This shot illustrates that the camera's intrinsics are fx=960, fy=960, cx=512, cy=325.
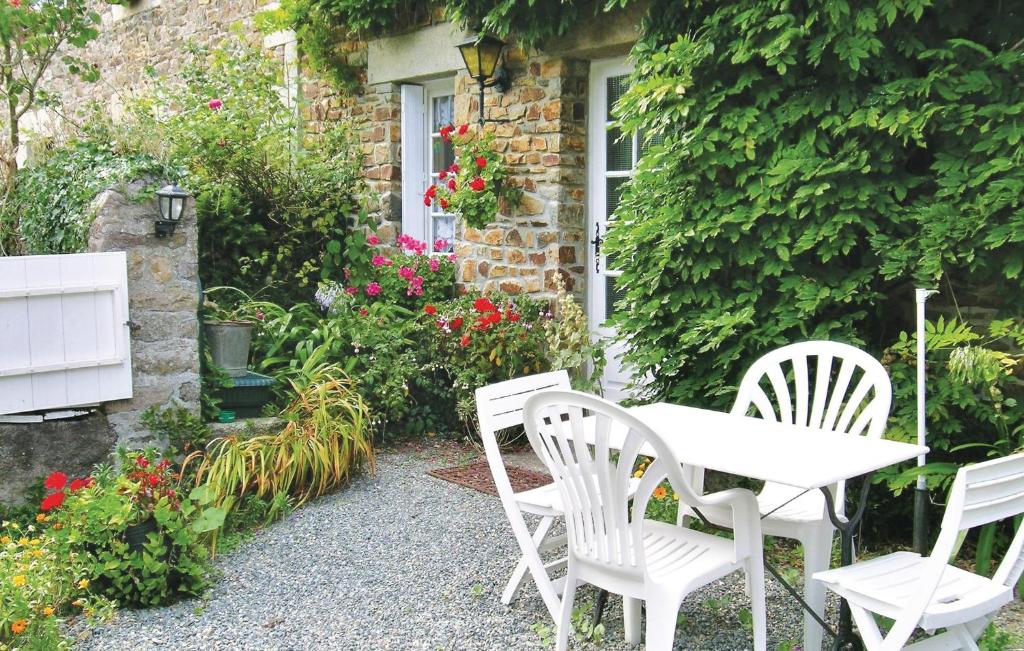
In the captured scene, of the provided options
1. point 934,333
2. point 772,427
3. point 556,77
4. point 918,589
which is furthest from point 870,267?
point 556,77

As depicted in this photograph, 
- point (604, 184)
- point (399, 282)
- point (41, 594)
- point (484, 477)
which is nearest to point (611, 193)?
point (604, 184)

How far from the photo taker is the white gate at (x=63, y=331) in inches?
166

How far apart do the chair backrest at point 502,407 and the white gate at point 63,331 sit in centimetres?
206

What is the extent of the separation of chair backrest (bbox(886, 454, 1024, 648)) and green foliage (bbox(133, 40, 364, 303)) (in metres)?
5.18

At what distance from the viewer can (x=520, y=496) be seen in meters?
3.42

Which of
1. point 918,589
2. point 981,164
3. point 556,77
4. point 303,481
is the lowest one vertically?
point 303,481

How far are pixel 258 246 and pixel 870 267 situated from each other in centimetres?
440

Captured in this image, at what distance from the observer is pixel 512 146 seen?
245 inches

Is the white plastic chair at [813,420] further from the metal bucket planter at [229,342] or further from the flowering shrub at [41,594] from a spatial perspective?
the metal bucket planter at [229,342]

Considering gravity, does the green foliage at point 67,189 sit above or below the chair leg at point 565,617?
above

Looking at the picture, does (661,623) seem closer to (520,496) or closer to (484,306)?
(520,496)

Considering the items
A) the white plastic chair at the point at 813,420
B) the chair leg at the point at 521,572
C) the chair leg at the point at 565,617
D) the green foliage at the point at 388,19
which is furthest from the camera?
the green foliage at the point at 388,19

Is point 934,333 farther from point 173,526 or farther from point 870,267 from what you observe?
point 173,526

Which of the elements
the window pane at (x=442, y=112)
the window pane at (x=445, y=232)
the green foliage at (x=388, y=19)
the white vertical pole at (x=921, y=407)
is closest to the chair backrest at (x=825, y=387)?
the white vertical pole at (x=921, y=407)
